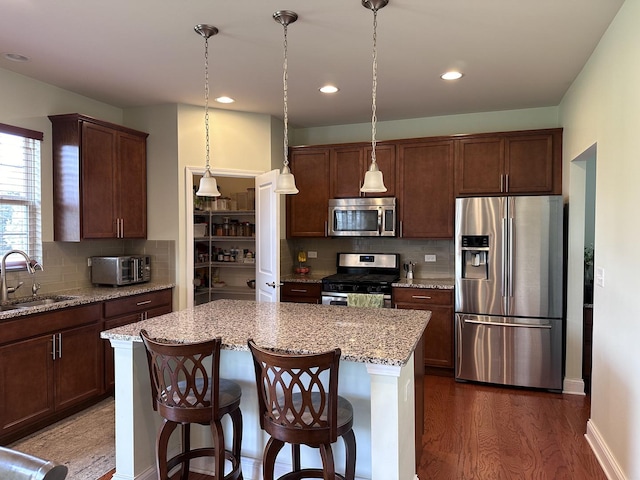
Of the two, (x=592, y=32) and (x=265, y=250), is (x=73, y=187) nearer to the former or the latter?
(x=265, y=250)

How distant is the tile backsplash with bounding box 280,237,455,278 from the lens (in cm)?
486

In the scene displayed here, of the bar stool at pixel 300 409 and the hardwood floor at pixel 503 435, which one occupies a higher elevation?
the bar stool at pixel 300 409

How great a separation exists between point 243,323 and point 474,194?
2.94 m

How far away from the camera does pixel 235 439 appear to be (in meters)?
2.27

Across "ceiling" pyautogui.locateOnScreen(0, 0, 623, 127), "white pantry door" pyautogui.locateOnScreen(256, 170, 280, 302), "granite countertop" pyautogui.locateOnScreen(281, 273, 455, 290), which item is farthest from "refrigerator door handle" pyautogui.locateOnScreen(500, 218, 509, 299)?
"white pantry door" pyautogui.locateOnScreen(256, 170, 280, 302)

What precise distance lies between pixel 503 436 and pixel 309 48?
297cm

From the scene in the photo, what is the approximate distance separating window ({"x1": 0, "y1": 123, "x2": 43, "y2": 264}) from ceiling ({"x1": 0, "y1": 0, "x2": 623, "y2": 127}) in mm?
527

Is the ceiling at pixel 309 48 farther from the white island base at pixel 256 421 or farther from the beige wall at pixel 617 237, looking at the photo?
the white island base at pixel 256 421

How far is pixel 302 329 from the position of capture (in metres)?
2.33

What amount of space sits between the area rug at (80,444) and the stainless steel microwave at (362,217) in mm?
2759

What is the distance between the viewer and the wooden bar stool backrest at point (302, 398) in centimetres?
175

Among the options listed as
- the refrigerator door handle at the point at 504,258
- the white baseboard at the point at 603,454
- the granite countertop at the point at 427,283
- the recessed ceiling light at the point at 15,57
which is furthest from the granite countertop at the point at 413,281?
the recessed ceiling light at the point at 15,57

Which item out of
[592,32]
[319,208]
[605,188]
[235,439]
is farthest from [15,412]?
[592,32]

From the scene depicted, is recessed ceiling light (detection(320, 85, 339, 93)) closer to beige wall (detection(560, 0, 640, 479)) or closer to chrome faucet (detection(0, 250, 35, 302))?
beige wall (detection(560, 0, 640, 479))
